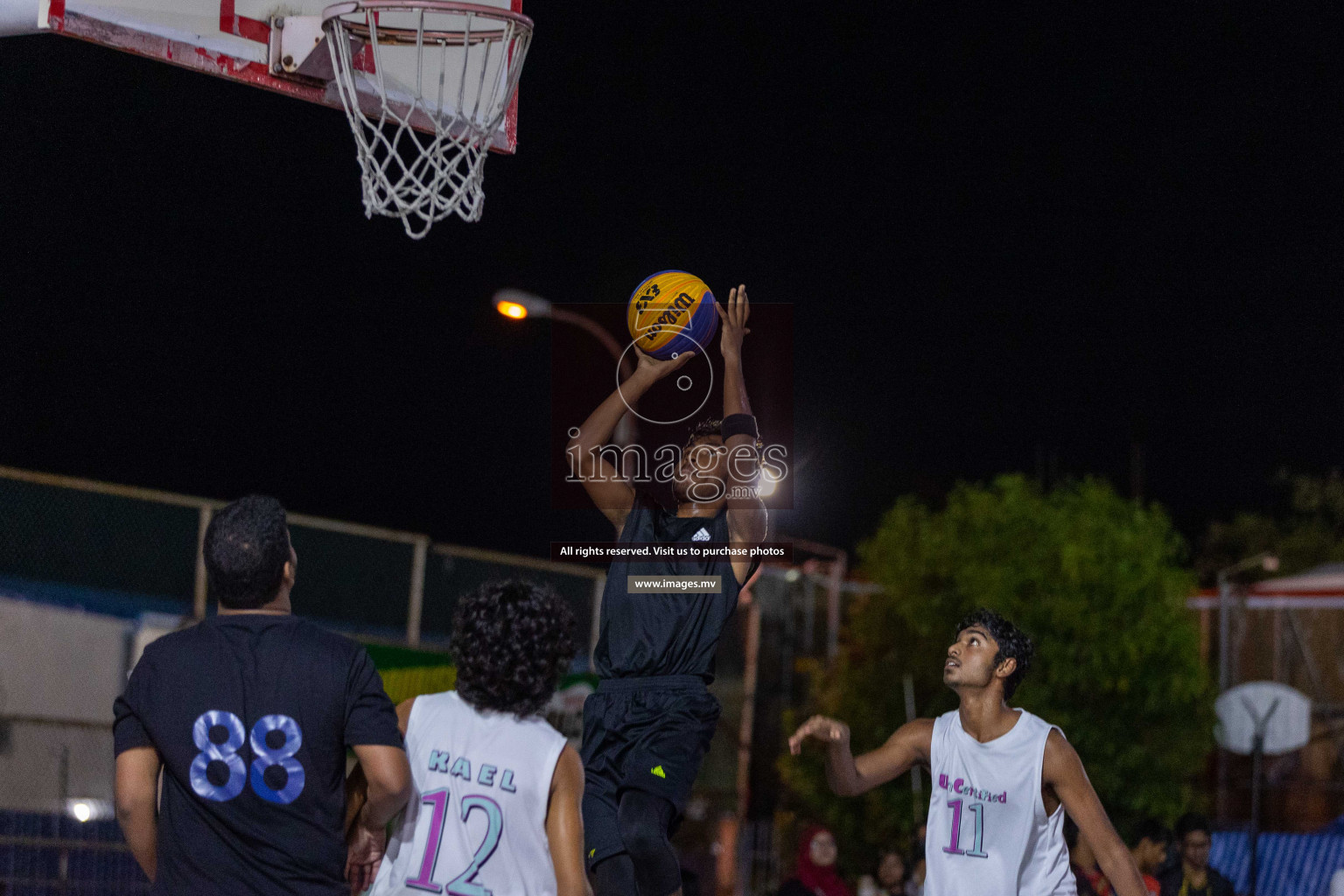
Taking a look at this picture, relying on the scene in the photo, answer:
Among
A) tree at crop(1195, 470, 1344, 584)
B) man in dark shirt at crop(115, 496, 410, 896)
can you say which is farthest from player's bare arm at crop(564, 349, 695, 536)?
tree at crop(1195, 470, 1344, 584)

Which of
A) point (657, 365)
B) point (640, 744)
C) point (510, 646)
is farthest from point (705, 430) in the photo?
point (510, 646)

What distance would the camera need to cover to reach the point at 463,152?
26.1 ft

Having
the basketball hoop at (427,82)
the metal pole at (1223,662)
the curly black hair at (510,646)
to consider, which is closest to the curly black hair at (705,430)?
the basketball hoop at (427,82)

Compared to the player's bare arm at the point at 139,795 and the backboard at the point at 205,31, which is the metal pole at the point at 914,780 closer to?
the backboard at the point at 205,31

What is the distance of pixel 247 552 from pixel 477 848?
1102mm

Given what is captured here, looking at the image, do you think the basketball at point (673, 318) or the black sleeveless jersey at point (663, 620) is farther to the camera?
the basketball at point (673, 318)

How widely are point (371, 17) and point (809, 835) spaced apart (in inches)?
384

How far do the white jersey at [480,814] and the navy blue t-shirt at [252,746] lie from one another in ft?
0.64

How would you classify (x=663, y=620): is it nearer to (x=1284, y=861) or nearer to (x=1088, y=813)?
(x=1088, y=813)

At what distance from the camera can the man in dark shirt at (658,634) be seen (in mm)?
6074

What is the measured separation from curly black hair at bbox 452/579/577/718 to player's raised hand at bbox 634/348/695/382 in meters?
2.45

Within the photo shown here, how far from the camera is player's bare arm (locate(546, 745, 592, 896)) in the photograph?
13.5ft

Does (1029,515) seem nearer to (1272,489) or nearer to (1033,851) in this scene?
(1033,851)

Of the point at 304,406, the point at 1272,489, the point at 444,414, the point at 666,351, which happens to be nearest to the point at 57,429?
the point at 304,406
